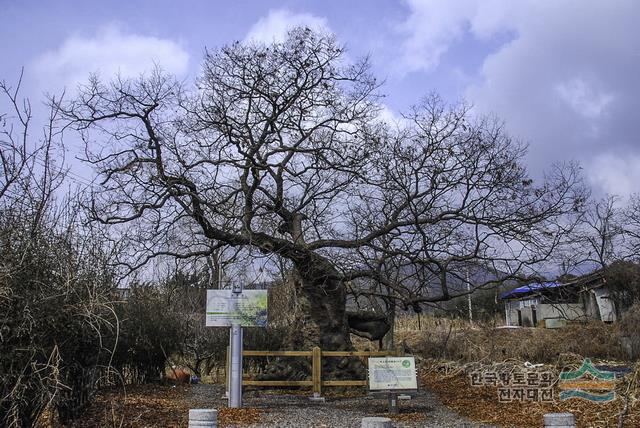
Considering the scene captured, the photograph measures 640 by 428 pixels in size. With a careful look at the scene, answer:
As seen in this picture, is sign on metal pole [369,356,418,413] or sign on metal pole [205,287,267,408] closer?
sign on metal pole [369,356,418,413]

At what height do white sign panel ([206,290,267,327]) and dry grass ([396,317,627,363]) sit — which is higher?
white sign panel ([206,290,267,327])

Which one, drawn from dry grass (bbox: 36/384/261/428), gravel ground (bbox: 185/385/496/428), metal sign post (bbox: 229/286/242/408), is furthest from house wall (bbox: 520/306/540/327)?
metal sign post (bbox: 229/286/242/408)

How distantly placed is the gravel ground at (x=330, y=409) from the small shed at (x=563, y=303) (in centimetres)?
434

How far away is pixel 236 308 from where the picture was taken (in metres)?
13.9

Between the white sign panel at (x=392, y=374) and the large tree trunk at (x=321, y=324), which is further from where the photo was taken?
the large tree trunk at (x=321, y=324)

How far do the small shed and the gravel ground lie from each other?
4341 mm

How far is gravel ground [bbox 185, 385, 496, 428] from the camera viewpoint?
11301 mm
